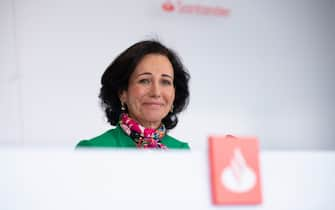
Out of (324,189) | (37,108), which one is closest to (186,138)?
(37,108)

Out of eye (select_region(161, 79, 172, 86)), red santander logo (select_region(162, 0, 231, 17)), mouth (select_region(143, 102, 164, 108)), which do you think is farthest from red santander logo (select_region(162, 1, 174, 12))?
mouth (select_region(143, 102, 164, 108))

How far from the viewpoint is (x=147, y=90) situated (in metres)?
1.90

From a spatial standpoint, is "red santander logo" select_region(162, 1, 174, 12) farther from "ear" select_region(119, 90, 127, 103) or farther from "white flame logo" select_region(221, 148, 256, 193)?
"white flame logo" select_region(221, 148, 256, 193)

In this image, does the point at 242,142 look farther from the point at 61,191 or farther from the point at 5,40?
the point at 5,40

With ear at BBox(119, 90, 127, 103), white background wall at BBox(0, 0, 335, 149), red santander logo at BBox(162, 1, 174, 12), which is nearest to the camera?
ear at BBox(119, 90, 127, 103)

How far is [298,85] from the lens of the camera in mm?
3344

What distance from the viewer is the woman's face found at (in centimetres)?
183

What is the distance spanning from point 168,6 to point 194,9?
6.6 inches

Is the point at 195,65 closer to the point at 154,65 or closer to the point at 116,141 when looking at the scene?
the point at 154,65

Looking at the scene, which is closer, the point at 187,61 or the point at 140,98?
the point at 140,98

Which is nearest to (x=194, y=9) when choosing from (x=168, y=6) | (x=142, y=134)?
(x=168, y=6)

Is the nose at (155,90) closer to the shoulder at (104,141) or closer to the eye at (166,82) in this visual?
the eye at (166,82)

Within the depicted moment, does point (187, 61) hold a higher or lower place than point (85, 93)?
higher

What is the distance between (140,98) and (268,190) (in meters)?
1.30
